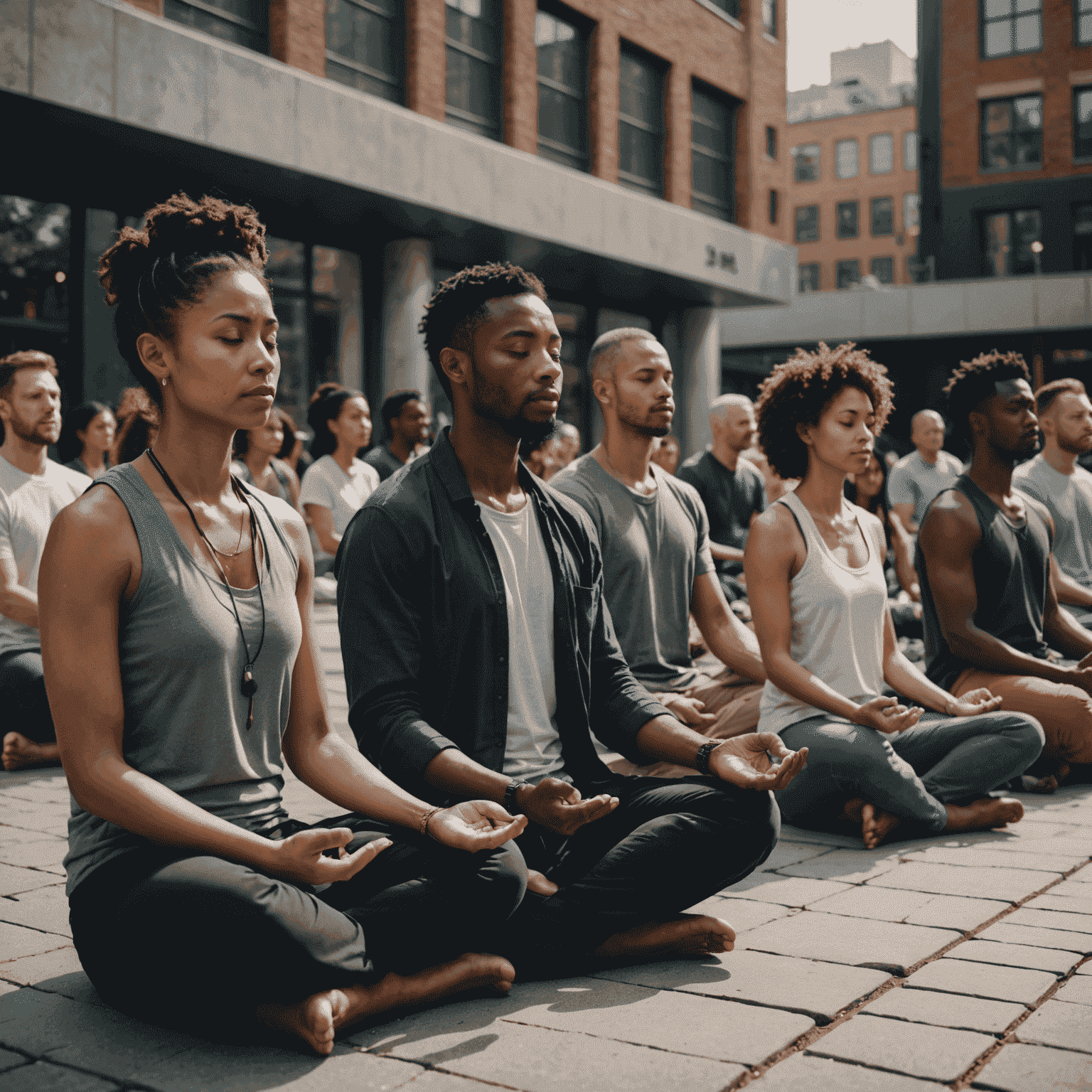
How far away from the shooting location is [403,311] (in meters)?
18.0

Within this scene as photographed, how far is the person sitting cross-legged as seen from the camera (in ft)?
18.1

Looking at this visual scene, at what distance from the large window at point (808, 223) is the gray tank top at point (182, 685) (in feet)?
263

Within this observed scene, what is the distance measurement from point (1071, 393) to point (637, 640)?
147 inches

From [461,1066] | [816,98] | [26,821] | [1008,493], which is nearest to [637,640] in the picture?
[1008,493]

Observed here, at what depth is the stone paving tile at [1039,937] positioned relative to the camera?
11.9 ft

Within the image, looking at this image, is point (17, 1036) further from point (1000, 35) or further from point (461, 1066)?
point (1000, 35)

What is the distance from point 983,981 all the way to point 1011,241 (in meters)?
38.7

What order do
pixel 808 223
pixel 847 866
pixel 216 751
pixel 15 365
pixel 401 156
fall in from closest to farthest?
1. pixel 216 751
2. pixel 847 866
3. pixel 15 365
4. pixel 401 156
5. pixel 808 223

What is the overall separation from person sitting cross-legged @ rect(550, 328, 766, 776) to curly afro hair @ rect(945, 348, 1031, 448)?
1.43 m

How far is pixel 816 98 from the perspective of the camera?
282 feet

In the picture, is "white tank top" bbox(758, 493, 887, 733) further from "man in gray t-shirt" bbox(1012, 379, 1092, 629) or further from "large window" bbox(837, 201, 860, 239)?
"large window" bbox(837, 201, 860, 239)

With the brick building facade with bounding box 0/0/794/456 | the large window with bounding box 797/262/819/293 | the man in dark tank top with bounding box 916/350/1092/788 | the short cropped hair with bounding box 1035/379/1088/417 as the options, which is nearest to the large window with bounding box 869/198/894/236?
the large window with bounding box 797/262/819/293

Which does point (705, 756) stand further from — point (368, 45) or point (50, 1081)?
point (368, 45)

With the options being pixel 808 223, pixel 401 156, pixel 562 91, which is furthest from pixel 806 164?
pixel 401 156
